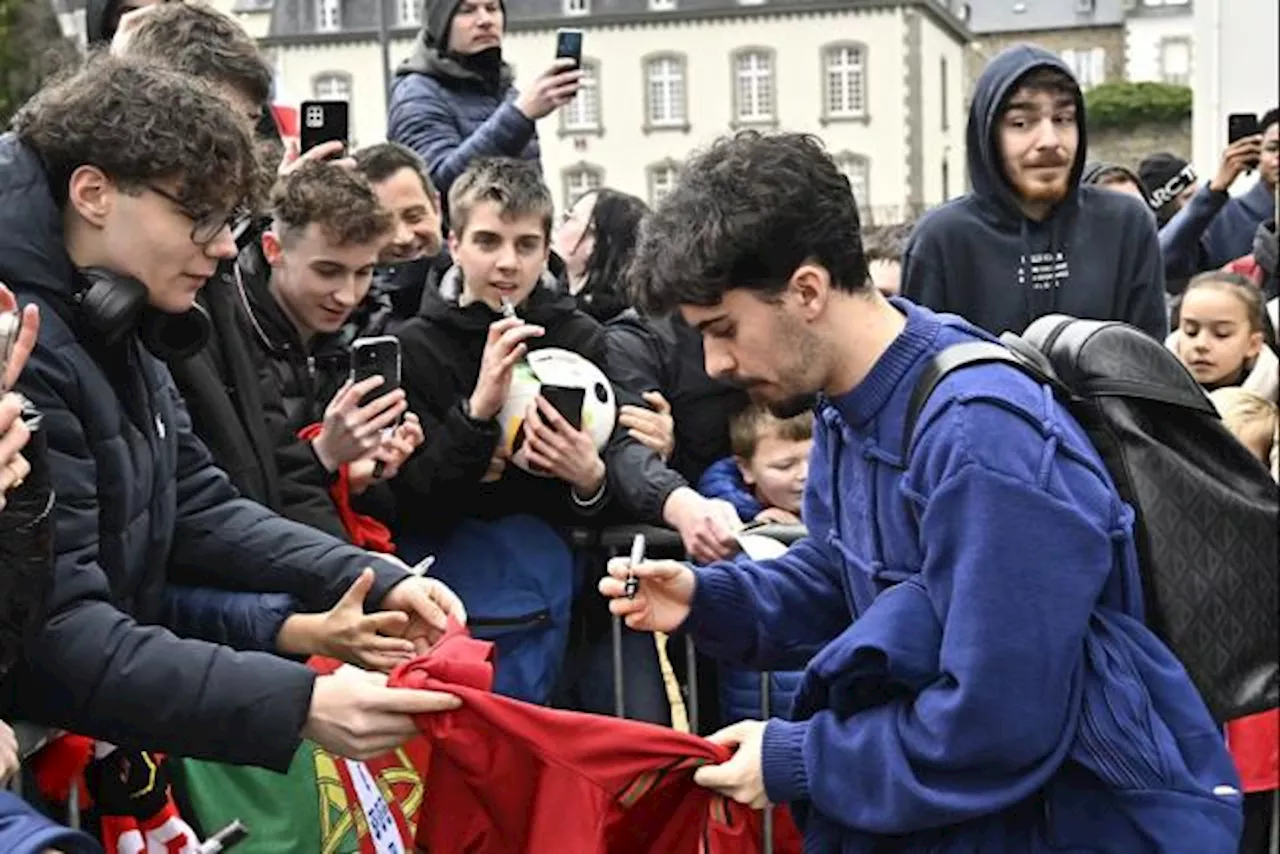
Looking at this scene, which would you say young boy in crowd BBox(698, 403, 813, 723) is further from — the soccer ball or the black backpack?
the black backpack

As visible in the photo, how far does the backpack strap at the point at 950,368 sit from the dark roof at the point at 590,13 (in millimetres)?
58762

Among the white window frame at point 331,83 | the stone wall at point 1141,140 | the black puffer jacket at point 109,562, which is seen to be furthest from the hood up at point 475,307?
the stone wall at point 1141,140

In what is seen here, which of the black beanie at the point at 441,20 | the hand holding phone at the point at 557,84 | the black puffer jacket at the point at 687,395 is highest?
the black beanie at the point at 441,20

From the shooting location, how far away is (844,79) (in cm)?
6116

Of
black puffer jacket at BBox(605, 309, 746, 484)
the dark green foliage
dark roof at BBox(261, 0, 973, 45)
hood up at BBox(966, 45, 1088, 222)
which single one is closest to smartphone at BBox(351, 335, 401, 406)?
black puffer jacket at BBox(605, 309, 746, 484)

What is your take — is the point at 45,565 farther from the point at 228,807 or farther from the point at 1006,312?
the point at 1006,312

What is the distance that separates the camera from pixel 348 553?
3854 mm

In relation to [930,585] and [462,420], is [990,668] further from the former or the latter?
[462,420]

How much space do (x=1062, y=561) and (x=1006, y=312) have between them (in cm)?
321

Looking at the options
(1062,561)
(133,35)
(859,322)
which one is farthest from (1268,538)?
(133,35)

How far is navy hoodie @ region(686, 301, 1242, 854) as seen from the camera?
2.73 meters

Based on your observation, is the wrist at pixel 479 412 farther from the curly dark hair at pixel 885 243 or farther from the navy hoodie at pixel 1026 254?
the curly dark hair at pixel 885 243

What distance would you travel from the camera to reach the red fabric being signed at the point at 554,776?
10.5ft

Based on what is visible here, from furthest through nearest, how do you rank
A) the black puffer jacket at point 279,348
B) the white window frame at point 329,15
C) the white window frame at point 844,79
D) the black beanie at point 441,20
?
1. the white window frame at point 329,15
2. the white window frame at point 844,79
3. the black beanie at point 441,20
4. the black puffer jacket at point 279,348
